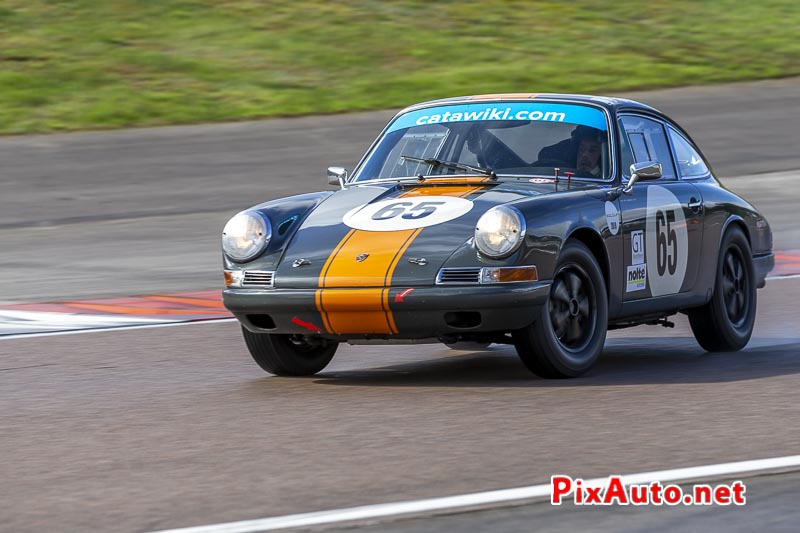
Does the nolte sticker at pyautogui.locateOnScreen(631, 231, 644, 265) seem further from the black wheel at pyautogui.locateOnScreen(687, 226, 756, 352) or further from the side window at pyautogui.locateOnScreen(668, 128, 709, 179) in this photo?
the side window at pyautogui.locateOnScreen(668, 128, 709, 179)

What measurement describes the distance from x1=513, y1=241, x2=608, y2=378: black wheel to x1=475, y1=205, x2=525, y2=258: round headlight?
324mm

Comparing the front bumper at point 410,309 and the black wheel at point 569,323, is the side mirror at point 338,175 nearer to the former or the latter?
the front bumper at point 410,309

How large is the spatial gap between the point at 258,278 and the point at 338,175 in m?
1.19

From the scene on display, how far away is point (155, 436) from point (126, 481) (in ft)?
2.82

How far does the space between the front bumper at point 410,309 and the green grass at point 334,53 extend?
15043 mm

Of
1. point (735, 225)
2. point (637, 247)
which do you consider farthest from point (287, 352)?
point (735, 225)

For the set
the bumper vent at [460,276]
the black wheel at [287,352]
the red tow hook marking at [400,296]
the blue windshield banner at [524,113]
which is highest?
the blue windshield banner at [524,113]

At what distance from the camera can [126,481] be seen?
5.22 metres

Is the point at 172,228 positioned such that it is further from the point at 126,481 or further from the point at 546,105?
the point at 126,481

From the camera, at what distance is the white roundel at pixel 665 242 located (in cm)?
801

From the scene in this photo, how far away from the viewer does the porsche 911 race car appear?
6.92 meters

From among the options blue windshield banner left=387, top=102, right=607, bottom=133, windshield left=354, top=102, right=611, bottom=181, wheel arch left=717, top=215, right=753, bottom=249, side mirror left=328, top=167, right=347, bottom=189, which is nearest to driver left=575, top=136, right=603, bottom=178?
windshield left=354, top=102, right=611, bottom=181

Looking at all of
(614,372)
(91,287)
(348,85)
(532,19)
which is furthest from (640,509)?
(532,19)

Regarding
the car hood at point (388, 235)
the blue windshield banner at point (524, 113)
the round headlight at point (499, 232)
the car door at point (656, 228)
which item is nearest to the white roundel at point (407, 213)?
the car hood at point (388, 235)
